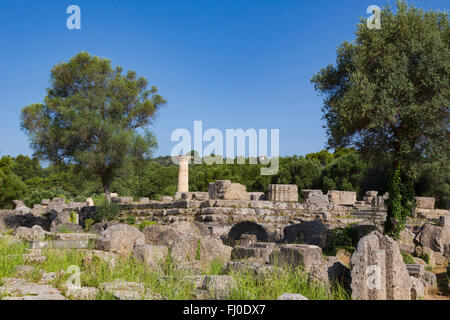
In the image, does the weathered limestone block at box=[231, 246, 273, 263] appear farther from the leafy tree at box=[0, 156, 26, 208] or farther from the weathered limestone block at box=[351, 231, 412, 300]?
the leafy tree at box=[0, 156, 26, 208]

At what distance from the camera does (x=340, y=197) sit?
30219 millimetres

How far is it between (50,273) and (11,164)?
1769 inches

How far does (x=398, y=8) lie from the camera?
47.8 ft

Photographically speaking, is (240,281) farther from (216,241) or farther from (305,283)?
(216,241)

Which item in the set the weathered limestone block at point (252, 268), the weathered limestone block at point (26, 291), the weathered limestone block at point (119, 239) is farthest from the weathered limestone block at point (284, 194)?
the weathered limestone block at point (26, 291)

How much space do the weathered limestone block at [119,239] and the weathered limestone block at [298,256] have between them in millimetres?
3677

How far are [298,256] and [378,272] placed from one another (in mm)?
2363

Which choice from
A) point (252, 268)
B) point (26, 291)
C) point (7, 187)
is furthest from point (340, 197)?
point (7, 187)

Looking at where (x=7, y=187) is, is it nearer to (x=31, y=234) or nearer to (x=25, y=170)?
→ (x=25, y=170)


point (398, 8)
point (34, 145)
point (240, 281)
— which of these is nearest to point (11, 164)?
point (34, 145)

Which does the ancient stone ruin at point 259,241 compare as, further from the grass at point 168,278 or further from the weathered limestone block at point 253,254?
the grass at point 168,278

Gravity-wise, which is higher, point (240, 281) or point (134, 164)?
point (134, 164)

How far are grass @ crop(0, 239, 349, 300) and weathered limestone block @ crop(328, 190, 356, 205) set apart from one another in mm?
22003

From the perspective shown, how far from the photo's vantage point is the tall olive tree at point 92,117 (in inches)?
877
